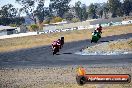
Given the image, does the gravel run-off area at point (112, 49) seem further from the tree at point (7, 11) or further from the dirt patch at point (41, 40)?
the tree at point (7, 11)

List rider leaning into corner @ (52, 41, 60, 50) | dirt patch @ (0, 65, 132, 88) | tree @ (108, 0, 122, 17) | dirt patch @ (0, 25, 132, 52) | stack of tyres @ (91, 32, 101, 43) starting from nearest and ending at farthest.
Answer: dirt patch @ (0, 65, 132, 88) → rider leaning into corner @ (52, 41, 60, 50) → stack of tyres @ (91, 32, 101, 43) → dirt patch @ (0, 25, 132, 52) → tree @ (108, 0, 122, 17)

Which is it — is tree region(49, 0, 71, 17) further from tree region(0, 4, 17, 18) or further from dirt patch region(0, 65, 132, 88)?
dirt patch region(0, 65, 132, 88)

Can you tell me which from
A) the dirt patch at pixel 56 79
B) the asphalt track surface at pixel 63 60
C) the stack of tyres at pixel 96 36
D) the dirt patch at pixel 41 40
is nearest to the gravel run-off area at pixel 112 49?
the asphalt track surface at pixel 63 60

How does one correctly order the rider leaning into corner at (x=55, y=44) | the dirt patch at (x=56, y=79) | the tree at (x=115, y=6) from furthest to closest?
the tree at (x=115, y=6), the rider leaning into corner at (x=55, y=44), the dirt patch at (x=56, y=79)

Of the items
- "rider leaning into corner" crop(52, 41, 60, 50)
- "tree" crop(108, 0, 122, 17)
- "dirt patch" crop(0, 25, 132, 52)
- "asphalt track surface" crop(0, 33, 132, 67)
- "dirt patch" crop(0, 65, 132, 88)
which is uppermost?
"tree" crop(108, 0, 122, 17)

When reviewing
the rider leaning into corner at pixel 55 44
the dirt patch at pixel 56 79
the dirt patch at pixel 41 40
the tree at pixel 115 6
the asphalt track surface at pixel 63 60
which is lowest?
the dirt patch at pixel 41 40

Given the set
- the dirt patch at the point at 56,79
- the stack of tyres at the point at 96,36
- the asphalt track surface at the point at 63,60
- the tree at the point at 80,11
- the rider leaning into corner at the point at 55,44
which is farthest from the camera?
the tree at the point at 80,11

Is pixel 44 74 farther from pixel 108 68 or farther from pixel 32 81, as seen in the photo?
pixel 108 68

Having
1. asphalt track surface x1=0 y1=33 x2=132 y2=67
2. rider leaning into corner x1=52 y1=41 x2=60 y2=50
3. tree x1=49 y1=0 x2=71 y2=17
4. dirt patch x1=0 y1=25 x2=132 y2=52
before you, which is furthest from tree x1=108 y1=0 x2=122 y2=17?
rider leaning into corner x1=52 y1=41 x2=60 y2=50

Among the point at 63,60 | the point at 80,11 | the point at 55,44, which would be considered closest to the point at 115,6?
the point at 80,11

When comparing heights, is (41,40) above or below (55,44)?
below

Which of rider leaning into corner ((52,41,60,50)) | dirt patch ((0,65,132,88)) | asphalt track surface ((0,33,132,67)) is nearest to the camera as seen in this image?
dirt patch ((0,65,132,88))

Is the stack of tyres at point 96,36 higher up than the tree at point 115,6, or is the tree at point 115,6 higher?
the tree at point 115,6

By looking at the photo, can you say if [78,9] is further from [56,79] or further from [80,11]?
[56,79]
